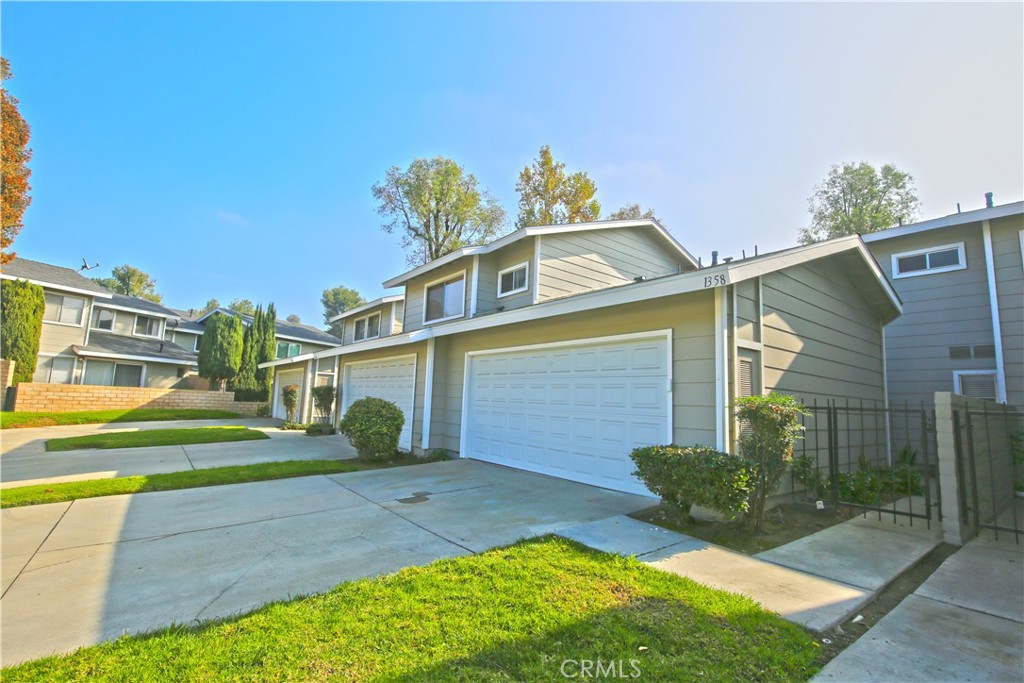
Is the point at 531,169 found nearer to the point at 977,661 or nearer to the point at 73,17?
the point at 73,17

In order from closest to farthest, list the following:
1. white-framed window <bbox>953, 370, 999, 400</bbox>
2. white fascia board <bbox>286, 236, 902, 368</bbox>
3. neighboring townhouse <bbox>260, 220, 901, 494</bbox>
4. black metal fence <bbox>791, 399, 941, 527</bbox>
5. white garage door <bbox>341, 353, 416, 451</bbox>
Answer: white fascia board <bbox>286, 236, 902, 368</bbox> → black metal fence <bbox>791, 399, 941, 527</bbox> → neighboring townhouse <bbox>260, 220, 901, 494</bbox> → white-framed window <bbox>953, 370, 999, 400</bbox> → white garage door <bbox>341, 353, 416, 451</bbox>

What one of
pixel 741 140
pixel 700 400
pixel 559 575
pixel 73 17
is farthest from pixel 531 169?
pixel 559 575

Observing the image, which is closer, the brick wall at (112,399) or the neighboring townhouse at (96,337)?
the brick wall at (112,399)

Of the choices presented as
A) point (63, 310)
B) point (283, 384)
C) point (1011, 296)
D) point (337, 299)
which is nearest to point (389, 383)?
point (283, 384)

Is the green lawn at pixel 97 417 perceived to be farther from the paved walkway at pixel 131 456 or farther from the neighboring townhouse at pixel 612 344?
the neighboring townhouse at pixel 612 344

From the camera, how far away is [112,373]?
74.0ft

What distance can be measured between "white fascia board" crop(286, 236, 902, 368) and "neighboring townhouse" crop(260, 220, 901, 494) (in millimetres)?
24

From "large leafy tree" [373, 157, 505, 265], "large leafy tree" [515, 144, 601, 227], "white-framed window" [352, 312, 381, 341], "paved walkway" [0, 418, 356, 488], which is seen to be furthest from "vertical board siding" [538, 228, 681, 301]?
"large leafy tree" [373, 157, 505, 265]

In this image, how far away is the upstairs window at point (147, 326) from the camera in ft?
83.4

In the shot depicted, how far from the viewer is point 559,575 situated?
3453mm

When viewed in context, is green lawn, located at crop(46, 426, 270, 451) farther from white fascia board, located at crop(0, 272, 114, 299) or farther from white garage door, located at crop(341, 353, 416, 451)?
white fascia board, located at crop(0, 272, 114, 299)

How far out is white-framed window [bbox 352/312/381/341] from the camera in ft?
59.9

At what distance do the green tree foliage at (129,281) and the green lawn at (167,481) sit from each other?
46169 millimetres
